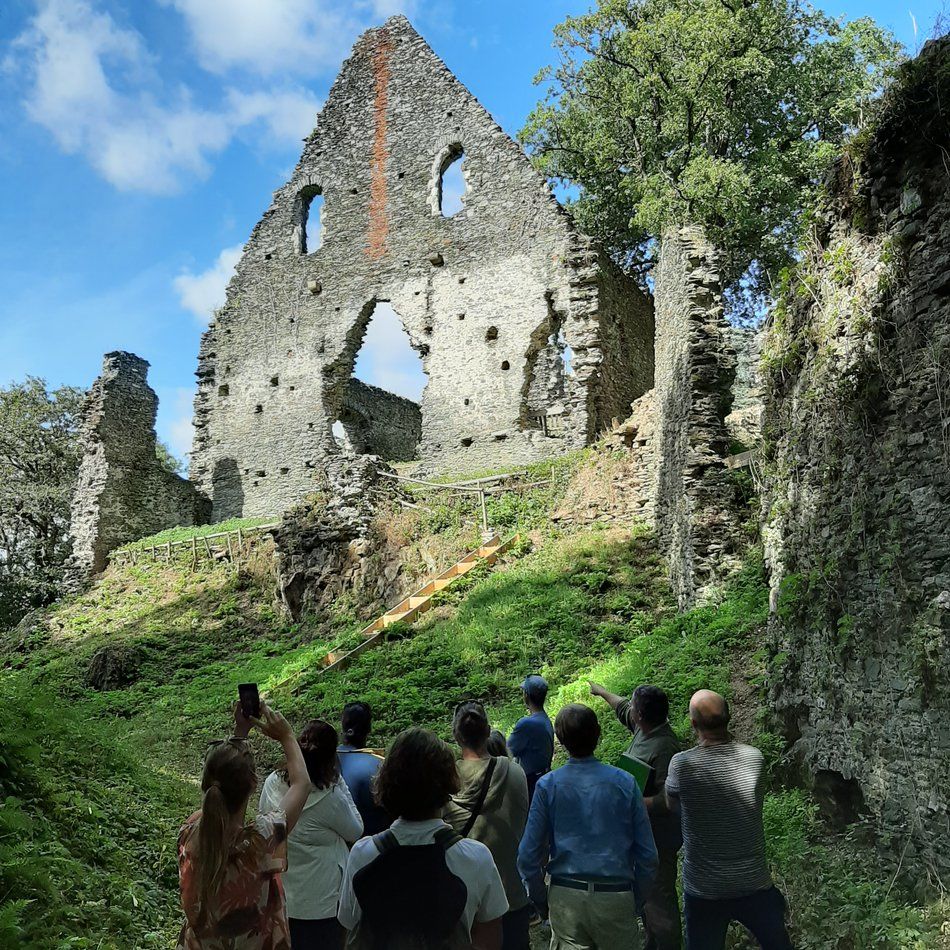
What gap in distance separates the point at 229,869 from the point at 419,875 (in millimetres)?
757

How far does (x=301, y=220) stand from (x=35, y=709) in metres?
22.2

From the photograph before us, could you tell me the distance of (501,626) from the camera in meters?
11.0

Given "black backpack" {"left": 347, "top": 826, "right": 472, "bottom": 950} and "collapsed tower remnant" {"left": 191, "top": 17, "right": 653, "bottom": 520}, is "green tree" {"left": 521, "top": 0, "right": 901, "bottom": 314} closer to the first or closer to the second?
"collapsed tower remnant" {"left": 191, "top": 17, "right": 653, "bottom": 520}

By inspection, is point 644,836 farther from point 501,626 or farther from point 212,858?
point 501,626

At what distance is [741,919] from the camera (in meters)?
3.59

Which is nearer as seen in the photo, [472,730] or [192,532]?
[472,730]

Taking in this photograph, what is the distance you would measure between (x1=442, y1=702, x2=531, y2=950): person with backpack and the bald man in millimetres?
729

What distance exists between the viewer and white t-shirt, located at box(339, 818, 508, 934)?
254 cm

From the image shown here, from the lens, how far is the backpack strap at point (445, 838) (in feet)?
8.32

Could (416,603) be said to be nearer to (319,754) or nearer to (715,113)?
(319,754)

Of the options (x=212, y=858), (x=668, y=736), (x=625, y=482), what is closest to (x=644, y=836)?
(x=668, y=736)

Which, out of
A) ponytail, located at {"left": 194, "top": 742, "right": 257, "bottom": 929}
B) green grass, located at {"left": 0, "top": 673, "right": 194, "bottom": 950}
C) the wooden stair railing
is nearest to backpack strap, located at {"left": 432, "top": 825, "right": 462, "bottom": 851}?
ponytail, located at {"left": 194, "top": 742, "right": 257, "bottom": 929}

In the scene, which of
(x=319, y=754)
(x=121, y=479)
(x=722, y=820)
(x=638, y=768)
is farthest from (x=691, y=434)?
(x=121, y=479)

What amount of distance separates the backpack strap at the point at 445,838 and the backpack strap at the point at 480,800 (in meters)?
1.11
